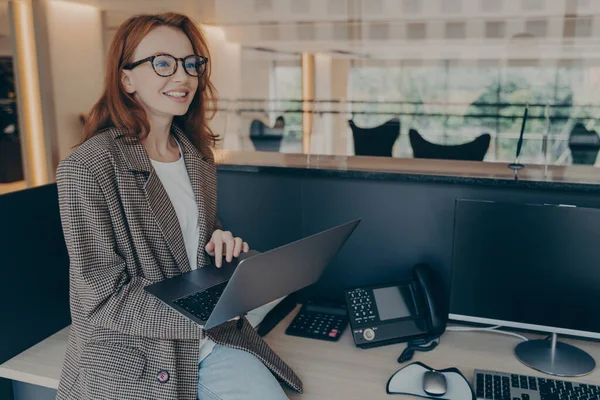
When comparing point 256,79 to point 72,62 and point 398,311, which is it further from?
point 398,311

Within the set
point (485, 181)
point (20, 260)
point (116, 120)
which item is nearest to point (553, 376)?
point (485, 181)

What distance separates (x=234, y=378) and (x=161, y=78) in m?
0.75

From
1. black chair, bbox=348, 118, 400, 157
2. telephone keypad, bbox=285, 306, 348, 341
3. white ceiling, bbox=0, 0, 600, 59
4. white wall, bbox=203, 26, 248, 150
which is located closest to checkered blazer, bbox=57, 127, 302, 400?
telephone keypad, bbox=285, 306, 348, 341

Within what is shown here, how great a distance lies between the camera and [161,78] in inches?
52.7

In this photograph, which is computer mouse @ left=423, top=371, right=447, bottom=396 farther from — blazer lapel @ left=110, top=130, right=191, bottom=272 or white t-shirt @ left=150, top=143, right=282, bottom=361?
blazer lapel @ left=110, top=130, right=191, bottom=272

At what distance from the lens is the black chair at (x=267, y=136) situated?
281 inches

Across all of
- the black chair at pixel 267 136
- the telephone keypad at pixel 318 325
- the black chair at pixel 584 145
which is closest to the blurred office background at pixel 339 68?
the black chair at pixel 267 136

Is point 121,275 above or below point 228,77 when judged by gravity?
below

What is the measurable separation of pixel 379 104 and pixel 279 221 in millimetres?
7370

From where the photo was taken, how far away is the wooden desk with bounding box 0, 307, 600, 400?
4.75 feet

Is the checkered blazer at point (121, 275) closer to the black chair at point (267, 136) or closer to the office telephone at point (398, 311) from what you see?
the office telephone at point (398, 311)

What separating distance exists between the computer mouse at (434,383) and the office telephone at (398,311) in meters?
0.26

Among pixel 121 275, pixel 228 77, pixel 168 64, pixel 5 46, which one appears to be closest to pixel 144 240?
pixel 121 275

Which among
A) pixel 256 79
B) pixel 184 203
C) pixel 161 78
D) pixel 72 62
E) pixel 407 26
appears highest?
pixel 407 26
